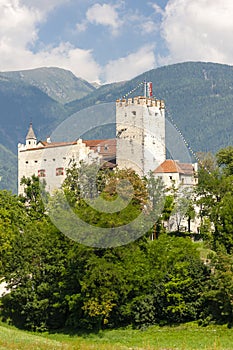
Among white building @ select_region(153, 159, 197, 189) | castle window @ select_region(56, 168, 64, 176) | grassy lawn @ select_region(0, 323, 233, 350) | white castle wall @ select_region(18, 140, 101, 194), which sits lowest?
grassy lawn @ select_region(0, 323, 233, 350)

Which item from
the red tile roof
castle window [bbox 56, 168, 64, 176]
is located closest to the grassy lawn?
the red tile roof

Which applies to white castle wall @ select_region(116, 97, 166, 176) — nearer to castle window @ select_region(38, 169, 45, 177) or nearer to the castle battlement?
the castle battlement

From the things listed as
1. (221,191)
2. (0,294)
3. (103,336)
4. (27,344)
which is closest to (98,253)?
(103,336)

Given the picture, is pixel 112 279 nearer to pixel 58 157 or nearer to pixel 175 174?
pixel 175 174

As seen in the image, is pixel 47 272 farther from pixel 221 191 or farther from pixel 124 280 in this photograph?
pixel 221 191

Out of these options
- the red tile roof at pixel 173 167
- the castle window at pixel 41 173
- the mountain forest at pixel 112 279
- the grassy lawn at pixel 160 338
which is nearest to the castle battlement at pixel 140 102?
the red tile roof at pixel 173 167

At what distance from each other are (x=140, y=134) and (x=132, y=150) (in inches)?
77.3

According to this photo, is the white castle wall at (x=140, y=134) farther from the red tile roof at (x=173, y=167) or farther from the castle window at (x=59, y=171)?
the castle window at (x=59, y=171)

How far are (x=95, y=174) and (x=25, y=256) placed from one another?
951 inches

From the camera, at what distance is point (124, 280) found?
37312 mm

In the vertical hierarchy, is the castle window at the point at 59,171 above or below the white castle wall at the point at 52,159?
below

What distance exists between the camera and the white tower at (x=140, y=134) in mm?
72562

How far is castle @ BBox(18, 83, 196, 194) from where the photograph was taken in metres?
72.5

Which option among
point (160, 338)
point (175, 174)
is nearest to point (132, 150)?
point (175, 174)
